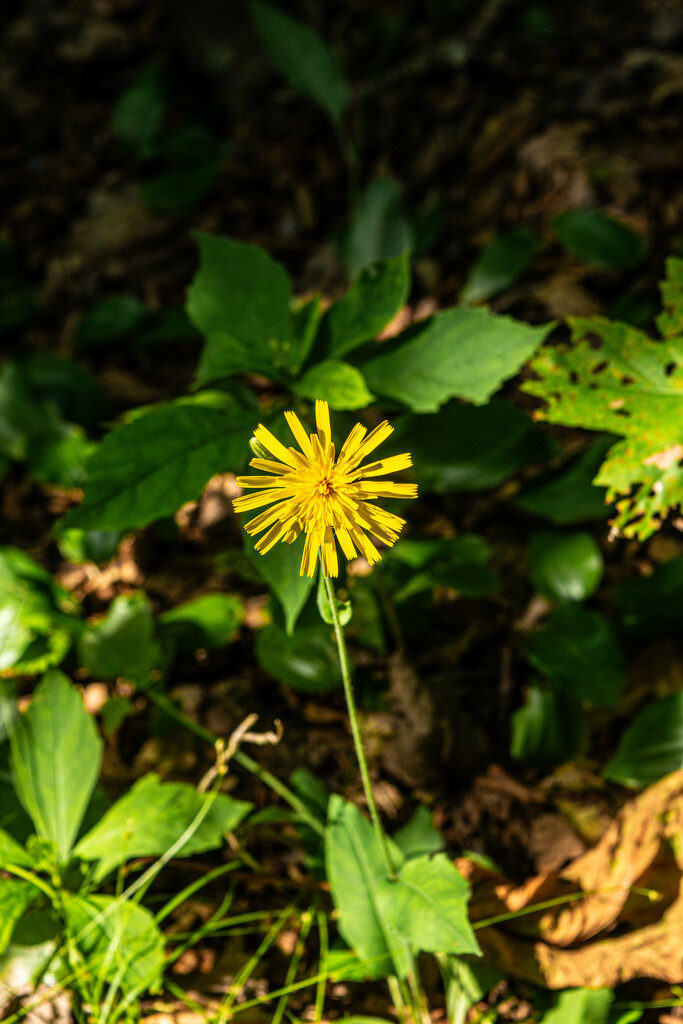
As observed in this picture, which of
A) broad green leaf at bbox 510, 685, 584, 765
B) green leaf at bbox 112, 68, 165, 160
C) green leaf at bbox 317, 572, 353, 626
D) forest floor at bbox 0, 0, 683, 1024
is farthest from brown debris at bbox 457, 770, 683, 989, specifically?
green leaf at bbox 112, 68, 165, 160

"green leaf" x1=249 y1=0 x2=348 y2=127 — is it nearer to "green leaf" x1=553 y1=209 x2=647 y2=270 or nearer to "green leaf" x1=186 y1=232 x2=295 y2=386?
"green leaf" x1=553 y1=209 x2=647 y2=270

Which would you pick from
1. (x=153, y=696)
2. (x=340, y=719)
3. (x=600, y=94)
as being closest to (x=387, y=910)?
(x=340, y=719)

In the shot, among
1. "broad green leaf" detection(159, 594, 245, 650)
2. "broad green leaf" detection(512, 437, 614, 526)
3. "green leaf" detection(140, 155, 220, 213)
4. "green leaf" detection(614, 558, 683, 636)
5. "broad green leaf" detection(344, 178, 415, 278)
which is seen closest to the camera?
"green leaf" detection(614, 558, 683, 636)

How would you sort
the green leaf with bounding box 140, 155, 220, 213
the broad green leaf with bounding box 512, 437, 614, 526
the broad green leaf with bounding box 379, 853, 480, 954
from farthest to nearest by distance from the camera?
the green leaf with bounding box 140, 155, 220, 213 → the broad green leaf with bounding box 512, 437, 614, 526 → the broad green leaf with bounding box 379, 853, 480, 954

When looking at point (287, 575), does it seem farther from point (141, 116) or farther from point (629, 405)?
point (141, 116)

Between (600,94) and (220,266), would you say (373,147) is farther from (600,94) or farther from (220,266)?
(220,266)

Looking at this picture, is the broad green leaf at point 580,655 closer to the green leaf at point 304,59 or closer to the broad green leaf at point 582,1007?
the broad green leaf at point 582,1007
